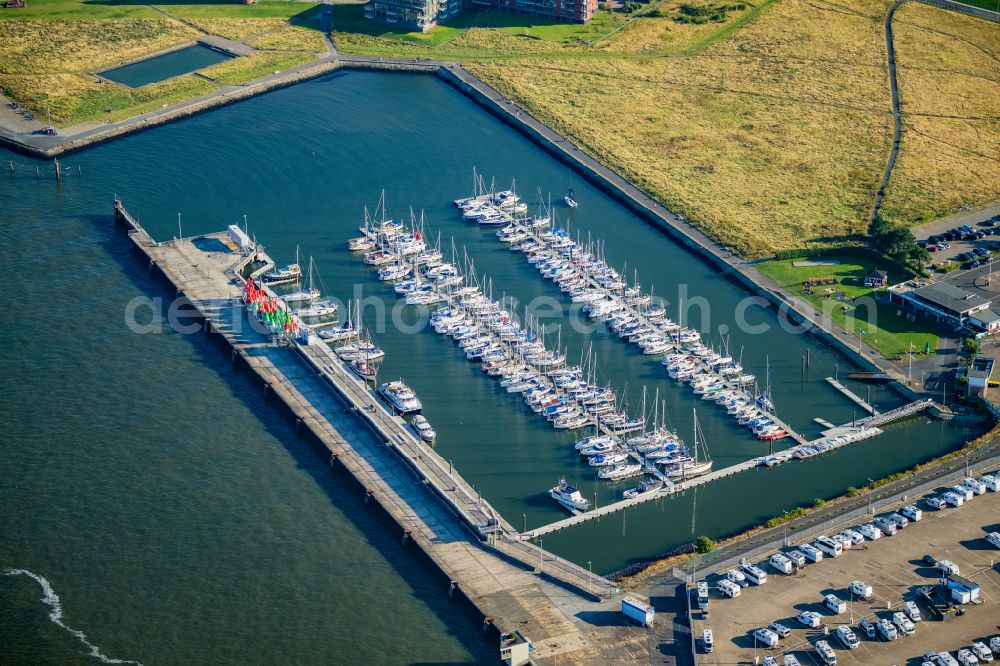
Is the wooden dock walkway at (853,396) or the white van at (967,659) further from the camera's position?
the wooden dock walkway at (853,396)

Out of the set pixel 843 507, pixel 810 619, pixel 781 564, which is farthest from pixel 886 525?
pixel 810 619

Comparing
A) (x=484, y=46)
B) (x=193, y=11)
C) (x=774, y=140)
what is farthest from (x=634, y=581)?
(x=193, y=11)

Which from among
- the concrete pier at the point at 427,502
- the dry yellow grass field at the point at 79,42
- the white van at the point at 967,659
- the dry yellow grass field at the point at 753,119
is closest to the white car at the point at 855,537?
the white van at the point at 967,659

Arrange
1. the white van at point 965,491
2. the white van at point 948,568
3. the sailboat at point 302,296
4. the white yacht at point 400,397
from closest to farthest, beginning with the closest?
the white van at point 948,568
the white van at point 965,491
the white yacht at point 400,397
the sailboat at point 302,296

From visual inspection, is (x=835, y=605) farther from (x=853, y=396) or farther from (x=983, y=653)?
(x=853, y=396)

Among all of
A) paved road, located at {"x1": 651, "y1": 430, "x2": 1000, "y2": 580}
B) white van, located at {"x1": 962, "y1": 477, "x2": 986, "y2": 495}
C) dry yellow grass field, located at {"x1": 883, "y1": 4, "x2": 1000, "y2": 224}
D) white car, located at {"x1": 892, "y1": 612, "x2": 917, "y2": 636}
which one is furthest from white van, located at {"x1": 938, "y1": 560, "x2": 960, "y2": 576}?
dry yellow grass field, located at {"x1": 883, "y1": 4, "x2": 1000, "y2": 224}

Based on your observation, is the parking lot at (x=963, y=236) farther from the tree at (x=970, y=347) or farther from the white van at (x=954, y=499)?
the white van at (x=954, y=499)
